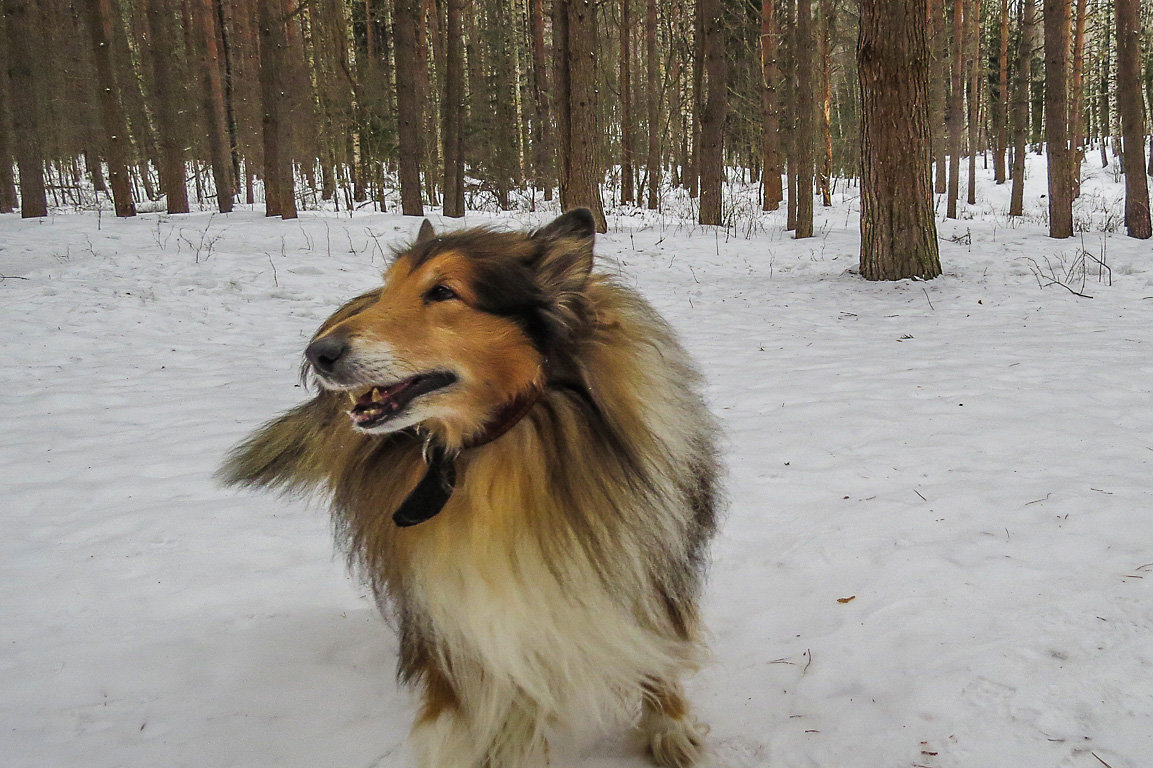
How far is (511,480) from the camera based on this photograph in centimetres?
161

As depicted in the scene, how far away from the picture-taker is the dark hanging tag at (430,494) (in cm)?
156

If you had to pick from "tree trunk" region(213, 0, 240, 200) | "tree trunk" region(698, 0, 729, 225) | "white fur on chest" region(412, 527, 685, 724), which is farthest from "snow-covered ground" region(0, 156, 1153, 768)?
"tree trunk" region(213, 0, 240, 200)

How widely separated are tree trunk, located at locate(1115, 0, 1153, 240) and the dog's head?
11.9 meters

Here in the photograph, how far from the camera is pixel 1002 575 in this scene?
2494 mm

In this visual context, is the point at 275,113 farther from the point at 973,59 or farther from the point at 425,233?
the point at 973,59

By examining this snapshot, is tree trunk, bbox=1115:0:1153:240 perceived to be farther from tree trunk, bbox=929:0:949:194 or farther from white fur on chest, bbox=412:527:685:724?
Answer: white fur on chest, bbox=412:527:685:724

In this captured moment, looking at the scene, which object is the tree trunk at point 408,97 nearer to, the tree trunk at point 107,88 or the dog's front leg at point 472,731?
the tree trunk at point 107,88

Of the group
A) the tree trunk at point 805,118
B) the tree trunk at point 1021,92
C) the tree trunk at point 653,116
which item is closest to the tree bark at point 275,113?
the tree trunk at point 805,118

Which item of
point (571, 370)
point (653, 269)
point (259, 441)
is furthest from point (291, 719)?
point (653, 269)

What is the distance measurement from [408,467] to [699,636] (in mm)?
988

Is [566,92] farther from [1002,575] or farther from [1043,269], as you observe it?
[1002,575]

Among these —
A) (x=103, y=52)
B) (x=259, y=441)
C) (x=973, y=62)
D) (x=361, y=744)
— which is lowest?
(x=361, y=744)

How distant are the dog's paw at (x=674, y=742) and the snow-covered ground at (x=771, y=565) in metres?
0.06

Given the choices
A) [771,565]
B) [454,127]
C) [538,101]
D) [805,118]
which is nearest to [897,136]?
[805,118]
